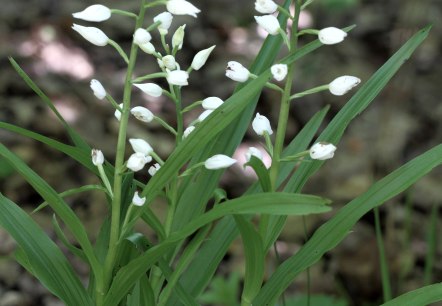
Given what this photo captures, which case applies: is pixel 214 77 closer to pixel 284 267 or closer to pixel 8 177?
pixel 8 177

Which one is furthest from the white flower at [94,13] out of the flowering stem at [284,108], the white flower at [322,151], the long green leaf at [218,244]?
the long green leaf at [218,244]

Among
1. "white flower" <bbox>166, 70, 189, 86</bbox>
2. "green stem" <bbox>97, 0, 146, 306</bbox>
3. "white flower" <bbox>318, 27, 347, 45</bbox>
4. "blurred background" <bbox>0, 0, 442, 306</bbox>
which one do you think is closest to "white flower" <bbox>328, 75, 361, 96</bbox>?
"white flower" <bbox>318, 27, 347, 45</bbox>

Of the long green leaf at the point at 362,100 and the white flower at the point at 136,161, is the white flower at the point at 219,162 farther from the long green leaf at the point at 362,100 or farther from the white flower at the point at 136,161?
the long green leaf at the point at 362,100

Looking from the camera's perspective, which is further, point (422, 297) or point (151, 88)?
point (422, 297)

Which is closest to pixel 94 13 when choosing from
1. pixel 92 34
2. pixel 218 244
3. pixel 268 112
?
pixel 92 34

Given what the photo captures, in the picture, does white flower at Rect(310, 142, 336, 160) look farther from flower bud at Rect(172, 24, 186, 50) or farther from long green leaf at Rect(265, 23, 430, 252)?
flower bud at Rect(172, 24, 186, 50)

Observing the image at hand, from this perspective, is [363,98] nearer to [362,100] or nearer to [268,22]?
[362,100]
